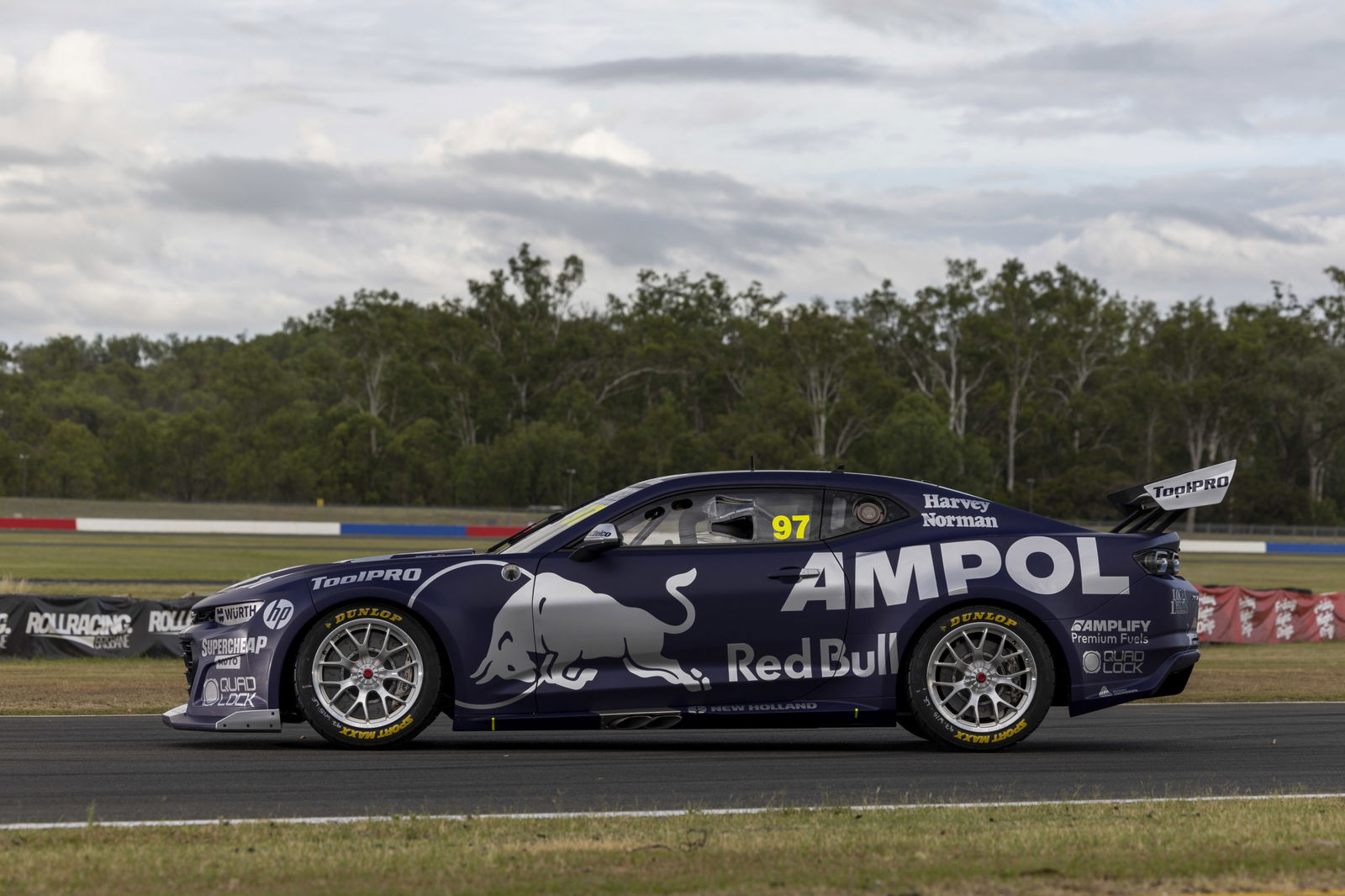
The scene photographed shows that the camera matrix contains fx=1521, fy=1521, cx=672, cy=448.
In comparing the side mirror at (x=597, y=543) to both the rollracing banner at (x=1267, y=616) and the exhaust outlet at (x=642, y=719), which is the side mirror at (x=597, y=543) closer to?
the exhaust outlet at (x=642, y=719)

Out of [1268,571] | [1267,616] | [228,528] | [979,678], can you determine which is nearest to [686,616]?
[979,678]

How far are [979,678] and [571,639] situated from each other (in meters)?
A: 2.26

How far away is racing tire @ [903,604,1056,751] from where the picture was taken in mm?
8273

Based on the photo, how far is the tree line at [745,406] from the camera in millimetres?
110500

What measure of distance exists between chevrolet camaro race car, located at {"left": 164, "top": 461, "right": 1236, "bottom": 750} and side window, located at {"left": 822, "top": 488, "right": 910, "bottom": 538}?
1 cm

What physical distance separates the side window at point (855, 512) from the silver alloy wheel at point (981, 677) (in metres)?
0.75

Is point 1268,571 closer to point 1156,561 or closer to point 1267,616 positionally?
point 1267,616

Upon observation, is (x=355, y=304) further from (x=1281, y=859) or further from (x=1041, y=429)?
(x=1281, y=859)

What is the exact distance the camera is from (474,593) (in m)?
8.12

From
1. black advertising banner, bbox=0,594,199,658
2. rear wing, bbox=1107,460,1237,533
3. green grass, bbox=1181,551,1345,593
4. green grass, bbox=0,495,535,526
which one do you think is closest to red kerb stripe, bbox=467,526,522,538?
green grass, bbox=0,495,535,526

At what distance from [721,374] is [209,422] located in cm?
4382

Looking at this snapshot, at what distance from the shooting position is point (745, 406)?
116 metres

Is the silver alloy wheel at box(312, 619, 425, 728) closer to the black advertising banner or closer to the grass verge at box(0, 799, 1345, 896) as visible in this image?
the grass verge at box(0, 799, 1345, 896)

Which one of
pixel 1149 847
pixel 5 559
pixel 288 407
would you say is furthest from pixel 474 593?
pixel 288 407
